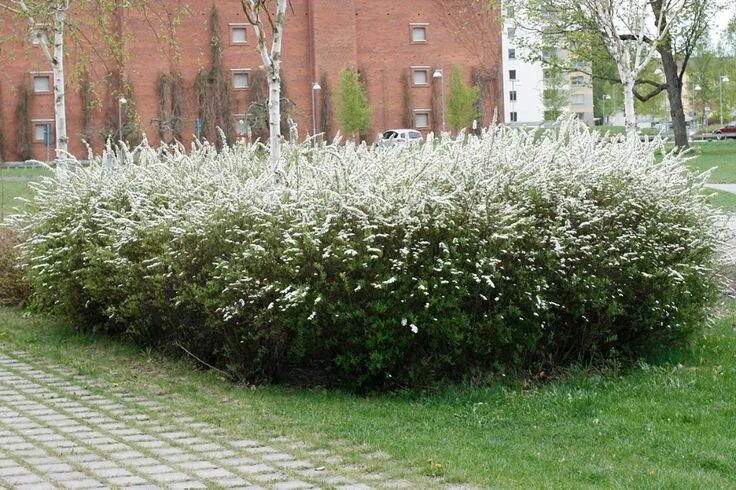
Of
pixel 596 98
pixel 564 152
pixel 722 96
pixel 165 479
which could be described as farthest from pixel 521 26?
pixel 596 98

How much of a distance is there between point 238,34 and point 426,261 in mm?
57233

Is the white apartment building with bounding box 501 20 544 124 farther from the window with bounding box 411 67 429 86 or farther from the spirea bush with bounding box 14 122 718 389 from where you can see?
the spirea bush with bounding box 14 122 718 389

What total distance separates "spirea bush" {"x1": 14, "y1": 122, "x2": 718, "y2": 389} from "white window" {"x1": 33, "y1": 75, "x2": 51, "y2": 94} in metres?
54.8

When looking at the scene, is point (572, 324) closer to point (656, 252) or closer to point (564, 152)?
point (656, 252)

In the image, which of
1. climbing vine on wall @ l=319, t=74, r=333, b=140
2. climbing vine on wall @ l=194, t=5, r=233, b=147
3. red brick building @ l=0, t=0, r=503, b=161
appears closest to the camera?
red brick building @ l=0, t=0, r=503, b=161

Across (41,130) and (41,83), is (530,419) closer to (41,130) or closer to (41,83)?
(41,130)

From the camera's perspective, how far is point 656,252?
8.78 meters

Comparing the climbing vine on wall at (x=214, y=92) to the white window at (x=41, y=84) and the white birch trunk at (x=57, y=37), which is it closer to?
the white window at (x=41, y=84)

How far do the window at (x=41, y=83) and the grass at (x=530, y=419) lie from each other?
55.4 metres

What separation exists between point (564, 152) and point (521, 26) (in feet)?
74.6

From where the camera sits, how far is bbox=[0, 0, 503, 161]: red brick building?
201ft

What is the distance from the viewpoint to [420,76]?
68.0 metres

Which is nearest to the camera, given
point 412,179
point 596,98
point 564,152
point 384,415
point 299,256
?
point 384,415

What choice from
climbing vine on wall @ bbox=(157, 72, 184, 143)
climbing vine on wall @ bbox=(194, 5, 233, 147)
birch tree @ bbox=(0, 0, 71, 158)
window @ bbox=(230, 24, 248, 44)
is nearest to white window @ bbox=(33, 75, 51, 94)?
climbing vine on wall @ bbox=(157, 72, 184, 143)
